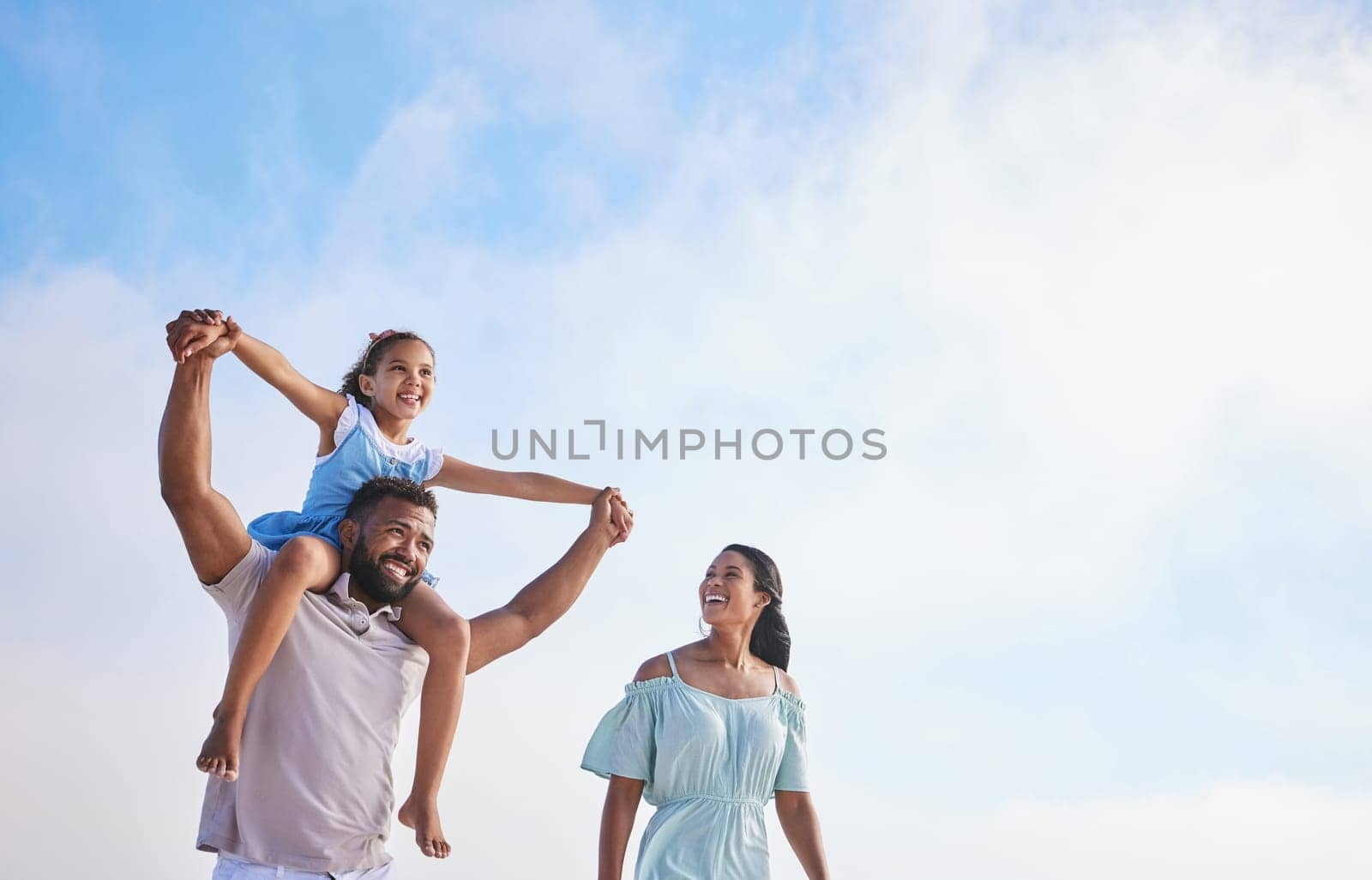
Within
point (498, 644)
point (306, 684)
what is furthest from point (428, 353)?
point (306, 684)

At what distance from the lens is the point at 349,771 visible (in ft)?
12.6

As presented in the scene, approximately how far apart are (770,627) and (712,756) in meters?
0.72

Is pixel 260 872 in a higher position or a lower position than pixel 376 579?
lower

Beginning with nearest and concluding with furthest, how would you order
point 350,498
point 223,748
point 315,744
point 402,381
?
point 223,748, point 315,744, point 350,498, point 402,381

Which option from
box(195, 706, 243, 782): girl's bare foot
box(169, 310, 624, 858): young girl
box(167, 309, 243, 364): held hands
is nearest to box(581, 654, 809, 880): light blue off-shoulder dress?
box(169, 310, 624, 858): young girl

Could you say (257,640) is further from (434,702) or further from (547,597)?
(547,597)

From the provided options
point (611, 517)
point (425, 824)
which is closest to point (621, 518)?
point (611, 517)

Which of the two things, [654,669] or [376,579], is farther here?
[654,669]

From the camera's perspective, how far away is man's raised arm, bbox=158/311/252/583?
12.2ft

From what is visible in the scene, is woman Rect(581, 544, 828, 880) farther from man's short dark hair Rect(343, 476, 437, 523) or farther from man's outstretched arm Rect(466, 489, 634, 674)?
man's short dark hair Rect(343, 476, 437, 523)

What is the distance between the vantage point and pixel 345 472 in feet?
15.1

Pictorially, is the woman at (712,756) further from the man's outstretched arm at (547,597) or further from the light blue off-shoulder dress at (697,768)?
the man's outstretched arm at (547,597)

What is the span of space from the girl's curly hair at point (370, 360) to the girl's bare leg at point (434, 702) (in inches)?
44.7

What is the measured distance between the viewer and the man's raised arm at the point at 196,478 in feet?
12.2
